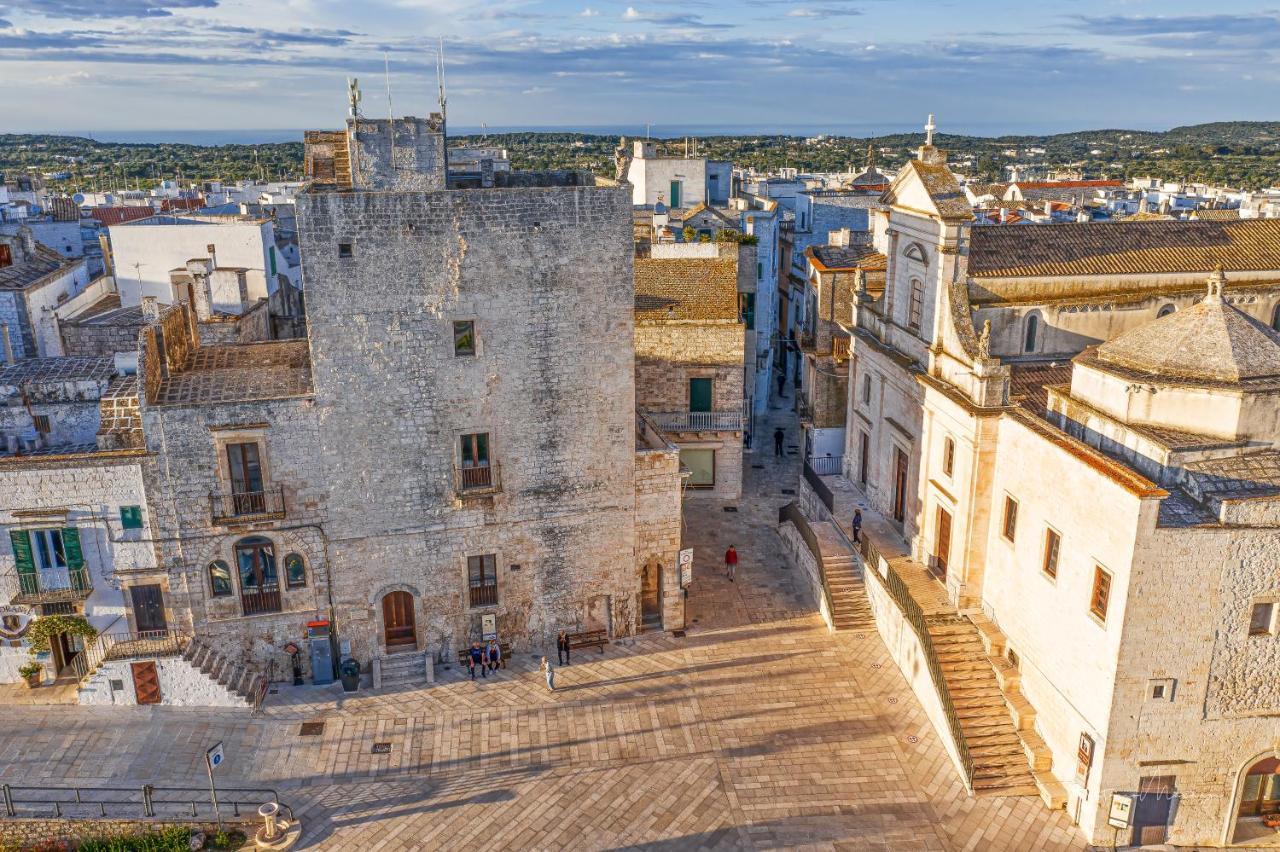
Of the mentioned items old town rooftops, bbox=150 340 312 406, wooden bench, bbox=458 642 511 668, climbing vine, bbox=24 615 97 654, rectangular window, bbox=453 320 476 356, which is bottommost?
wooden bench, bbox=458 642 511 668

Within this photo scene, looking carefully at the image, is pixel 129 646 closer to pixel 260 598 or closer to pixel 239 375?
pixel 260 598

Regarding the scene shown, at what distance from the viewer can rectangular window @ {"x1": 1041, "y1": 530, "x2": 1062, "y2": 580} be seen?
22.0m

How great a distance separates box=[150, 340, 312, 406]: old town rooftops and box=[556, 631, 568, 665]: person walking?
31.2 ft

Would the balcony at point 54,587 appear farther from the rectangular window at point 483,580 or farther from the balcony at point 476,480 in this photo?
the rectangular window at point 483,580

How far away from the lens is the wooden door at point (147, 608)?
24.6 metres

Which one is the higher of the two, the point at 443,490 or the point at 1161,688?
the point at 443,490

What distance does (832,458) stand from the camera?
124 feet

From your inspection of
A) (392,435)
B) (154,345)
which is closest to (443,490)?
(392,435)

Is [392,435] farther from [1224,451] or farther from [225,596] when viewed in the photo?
[1224,451]

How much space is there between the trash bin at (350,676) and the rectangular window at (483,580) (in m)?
3.52

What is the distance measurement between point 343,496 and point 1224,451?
67.1 feet

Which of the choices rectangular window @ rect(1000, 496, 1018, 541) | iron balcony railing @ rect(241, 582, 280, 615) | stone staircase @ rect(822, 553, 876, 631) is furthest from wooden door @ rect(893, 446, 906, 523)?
iron balcony railing @ rect(241, 582, 280, 615)

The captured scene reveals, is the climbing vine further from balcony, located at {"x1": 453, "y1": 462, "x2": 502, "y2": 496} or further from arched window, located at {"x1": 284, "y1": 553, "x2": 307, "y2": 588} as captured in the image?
balcony, located at {"x1": 453, "y1": 462, "x2": 502, "y2": 496}

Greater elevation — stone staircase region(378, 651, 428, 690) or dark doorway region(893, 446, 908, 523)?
dark doorway region(893, 446, 908, 523)
